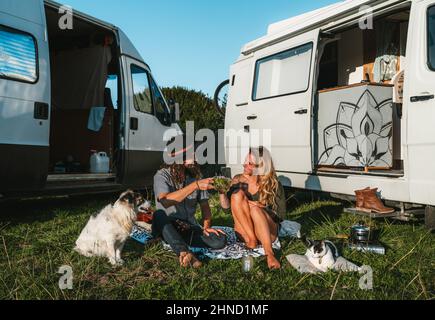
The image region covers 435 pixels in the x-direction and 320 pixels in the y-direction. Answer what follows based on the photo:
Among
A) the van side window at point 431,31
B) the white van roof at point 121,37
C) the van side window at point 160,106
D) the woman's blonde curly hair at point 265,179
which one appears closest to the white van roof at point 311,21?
the van side window at point 431,31

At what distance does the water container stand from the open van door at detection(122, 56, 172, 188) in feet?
1.70

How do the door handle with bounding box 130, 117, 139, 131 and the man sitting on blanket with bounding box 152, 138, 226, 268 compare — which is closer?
the man sitting on blanket with bounding box 152, 138, 226, 268

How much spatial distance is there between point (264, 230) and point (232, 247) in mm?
600

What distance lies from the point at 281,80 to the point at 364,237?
9.35 feet

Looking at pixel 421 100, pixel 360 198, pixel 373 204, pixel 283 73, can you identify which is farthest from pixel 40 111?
pixel 421 100

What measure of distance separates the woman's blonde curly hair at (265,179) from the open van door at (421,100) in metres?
1.38

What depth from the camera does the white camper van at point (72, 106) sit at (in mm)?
5023

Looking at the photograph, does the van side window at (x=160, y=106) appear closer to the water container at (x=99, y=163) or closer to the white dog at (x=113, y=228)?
the water container at (x=99, y=163)

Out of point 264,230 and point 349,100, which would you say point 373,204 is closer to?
point 264,230

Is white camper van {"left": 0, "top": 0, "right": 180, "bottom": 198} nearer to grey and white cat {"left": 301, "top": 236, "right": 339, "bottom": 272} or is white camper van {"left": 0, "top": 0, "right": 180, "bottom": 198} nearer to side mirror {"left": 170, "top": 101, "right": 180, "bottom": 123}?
side mirror {"left": 170, "top": 101, "right": 180, "bottom": 123}

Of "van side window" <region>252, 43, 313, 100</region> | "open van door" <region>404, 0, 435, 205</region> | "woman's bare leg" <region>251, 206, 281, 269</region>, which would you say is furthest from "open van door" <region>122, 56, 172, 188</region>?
"open van door" <region>404, 0, 435, 205</region>

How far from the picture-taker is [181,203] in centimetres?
425

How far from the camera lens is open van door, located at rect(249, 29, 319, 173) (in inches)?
220
